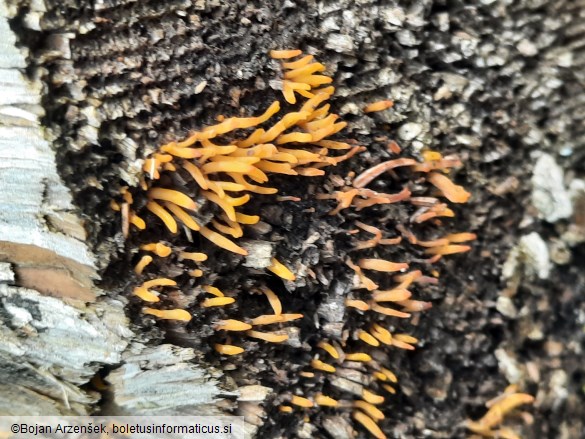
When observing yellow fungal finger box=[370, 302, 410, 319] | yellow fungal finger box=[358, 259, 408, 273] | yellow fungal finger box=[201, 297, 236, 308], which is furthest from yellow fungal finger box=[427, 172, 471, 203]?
yellow fungal finger box=[201, 297, 236, 308]

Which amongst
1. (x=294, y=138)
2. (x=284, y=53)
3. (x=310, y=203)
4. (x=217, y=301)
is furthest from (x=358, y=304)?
(x=284, y=53)

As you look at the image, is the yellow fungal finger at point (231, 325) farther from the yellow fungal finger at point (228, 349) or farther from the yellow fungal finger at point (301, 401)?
the yellow fungal finger at point (301, 401)

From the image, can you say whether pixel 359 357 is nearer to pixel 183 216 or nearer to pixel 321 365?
pixel 321 365

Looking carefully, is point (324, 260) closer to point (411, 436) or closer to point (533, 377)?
point (411, 436)

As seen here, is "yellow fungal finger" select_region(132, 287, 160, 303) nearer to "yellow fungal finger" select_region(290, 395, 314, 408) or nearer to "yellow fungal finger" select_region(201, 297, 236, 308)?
"yellow fungal finger" select_region(201, 297, 236, 308)

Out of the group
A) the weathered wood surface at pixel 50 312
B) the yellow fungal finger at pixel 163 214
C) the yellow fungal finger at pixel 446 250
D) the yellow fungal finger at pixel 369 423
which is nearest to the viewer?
the weathered wood surface at pixel 50 312

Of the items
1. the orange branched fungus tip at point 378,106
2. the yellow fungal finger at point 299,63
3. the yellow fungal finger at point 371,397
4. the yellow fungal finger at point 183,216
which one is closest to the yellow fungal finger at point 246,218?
the yellow fungal finger at point 183,216
